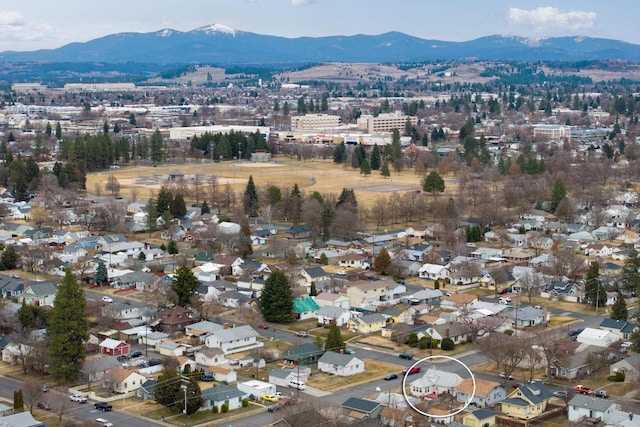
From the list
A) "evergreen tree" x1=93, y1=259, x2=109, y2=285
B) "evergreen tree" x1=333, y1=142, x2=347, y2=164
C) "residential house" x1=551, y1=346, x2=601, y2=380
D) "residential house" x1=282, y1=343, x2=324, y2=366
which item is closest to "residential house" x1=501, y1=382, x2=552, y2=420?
"residential house" x1=551, y1=346, x2=601, y2=380

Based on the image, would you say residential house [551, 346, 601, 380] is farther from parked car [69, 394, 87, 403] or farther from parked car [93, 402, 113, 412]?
parked car [69, 394, 87, 403]

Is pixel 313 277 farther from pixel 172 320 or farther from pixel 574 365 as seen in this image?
pixel 574 365

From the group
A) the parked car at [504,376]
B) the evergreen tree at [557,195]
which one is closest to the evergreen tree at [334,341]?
the parked car at [504,376]

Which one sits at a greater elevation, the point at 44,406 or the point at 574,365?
the point at 574,365

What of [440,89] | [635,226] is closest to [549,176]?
[635,226]

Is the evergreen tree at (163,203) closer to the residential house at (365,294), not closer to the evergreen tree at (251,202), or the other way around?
the evergreen tree at (251,202)

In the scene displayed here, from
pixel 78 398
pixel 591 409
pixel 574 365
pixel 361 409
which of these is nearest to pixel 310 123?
pixel 574 365
